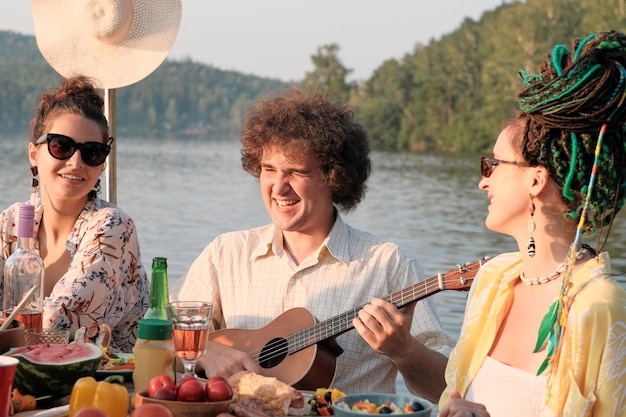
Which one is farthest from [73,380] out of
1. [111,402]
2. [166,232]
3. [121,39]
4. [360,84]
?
[360,84]

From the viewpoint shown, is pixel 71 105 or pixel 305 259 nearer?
pixel 305 259

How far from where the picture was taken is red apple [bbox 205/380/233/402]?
7.74 feet

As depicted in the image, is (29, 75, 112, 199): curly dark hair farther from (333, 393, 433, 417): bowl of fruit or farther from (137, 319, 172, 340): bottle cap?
(333, 393, 433, 417): bowl of fruit

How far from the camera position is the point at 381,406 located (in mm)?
2379

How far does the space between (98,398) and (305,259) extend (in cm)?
178

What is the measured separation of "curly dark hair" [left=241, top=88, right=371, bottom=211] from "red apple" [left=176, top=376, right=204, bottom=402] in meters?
1.84

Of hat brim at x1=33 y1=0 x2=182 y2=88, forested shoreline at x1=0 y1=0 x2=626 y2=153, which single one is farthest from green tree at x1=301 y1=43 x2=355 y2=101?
hat brim at x1=33 y1=0 x2=182 y2=88

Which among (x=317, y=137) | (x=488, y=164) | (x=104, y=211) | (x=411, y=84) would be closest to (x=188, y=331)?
(x=488, y=164)

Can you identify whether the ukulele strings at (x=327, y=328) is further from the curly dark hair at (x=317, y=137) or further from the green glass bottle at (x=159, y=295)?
the green glass bottle at (x=159, y=295)

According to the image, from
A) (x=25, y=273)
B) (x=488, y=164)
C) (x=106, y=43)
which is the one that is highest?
(x=106, y=43)

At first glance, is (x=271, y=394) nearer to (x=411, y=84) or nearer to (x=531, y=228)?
(x=531, y=228)

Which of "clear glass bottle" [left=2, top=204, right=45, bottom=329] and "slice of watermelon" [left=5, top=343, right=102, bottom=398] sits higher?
"clear glass bottle" [left=2, top=204, right=45, bottom=329]

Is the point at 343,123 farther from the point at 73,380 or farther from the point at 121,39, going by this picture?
the point at 73,380

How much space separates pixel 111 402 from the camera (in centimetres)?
241
